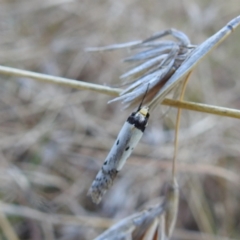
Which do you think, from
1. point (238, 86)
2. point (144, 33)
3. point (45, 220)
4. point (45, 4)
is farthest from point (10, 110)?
point (238, 86)

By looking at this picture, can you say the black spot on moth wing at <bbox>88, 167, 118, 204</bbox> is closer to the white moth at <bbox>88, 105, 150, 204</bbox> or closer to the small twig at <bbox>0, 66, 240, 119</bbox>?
the white moth at <bbox>88, 105, 150, 204</bbox>

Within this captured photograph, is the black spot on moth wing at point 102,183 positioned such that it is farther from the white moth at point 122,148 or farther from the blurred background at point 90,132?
the blurred background at point 90,132

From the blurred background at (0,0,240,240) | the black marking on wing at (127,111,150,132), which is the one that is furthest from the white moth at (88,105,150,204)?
the blurred background at (0,0,240,240)

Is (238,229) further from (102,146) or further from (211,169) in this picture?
(102,146)

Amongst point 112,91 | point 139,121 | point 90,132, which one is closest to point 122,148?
point 139,121

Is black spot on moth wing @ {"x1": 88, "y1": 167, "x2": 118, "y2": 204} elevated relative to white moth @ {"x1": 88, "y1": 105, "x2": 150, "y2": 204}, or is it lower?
lower

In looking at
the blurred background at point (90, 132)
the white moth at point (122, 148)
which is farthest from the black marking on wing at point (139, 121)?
the blurred background at point (90, 132)
